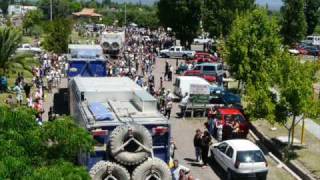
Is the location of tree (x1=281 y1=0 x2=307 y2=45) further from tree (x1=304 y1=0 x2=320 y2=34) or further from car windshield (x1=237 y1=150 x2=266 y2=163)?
car windshield (x1=237 y1=150 x2=266 y2=163)

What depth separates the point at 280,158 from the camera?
21.4m

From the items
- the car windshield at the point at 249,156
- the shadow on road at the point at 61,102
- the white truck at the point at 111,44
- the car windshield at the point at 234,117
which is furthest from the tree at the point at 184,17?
the car windshield at the point at 249,156

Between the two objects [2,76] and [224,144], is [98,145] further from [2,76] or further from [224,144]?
[2,76]

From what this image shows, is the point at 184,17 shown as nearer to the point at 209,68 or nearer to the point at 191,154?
the point at 209,68

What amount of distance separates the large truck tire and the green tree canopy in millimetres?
3221

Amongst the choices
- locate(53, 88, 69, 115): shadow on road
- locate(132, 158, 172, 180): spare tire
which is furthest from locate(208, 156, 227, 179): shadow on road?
locate(53, 88, 69, 115): shadow on road

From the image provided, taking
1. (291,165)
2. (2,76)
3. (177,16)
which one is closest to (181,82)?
(2,76)

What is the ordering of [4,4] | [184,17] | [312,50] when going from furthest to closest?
[4,4] < [312,50] < [184,17]

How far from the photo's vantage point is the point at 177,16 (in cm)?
5994

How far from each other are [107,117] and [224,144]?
5593 millimetres

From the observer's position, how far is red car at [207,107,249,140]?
2352 centimetres

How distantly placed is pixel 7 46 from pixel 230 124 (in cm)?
1693

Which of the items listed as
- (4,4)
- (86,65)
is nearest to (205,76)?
(86,65)

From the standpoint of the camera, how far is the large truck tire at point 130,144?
1412 cm
